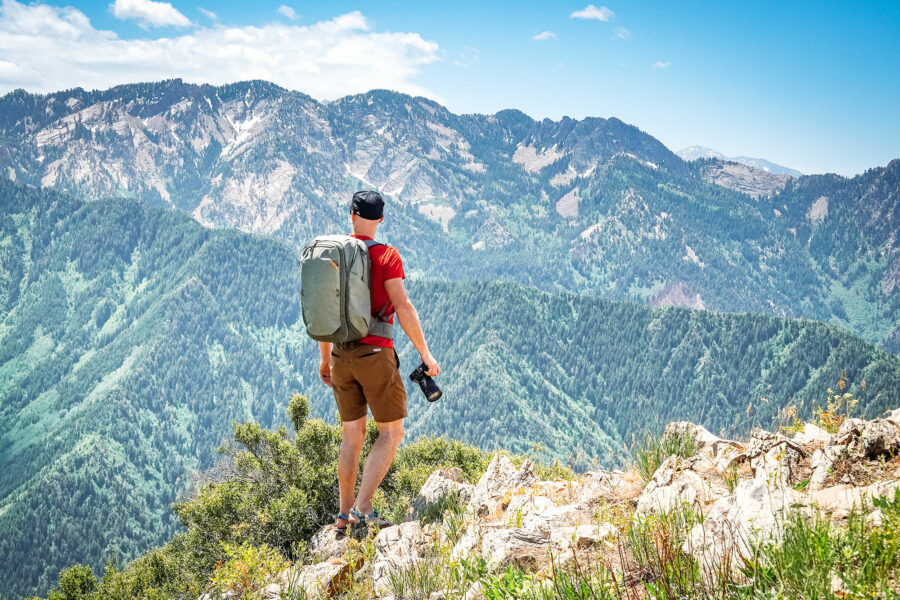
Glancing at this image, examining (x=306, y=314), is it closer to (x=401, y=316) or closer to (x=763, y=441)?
(x=401, y=316)

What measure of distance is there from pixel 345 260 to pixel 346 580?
Answer: 4318mm

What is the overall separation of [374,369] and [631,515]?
377 centimetres

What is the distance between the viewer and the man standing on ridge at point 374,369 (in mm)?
7926

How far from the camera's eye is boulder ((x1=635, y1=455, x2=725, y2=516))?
22.9ft

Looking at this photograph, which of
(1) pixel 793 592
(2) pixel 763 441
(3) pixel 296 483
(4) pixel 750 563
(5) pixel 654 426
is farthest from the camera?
(3) pixel 296 483

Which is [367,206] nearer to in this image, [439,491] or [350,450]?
[350,450]

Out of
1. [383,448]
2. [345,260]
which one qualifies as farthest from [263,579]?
[345,260]

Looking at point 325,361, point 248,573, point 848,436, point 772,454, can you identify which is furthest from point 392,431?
point 848,436

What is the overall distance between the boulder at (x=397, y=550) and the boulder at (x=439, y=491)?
1.14 m

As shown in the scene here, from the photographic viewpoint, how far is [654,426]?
11656 millimetres

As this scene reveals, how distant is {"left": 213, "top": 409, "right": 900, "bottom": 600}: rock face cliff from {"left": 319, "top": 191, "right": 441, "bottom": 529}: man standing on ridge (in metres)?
1.06

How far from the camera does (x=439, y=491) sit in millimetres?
10703

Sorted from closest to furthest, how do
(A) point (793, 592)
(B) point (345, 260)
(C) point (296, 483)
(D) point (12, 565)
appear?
(A) point (793, 592), (B) point (345, 260), (C) point (296, 483), (D) point (12, 565)

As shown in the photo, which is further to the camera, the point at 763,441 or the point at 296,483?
the point at 296,483
